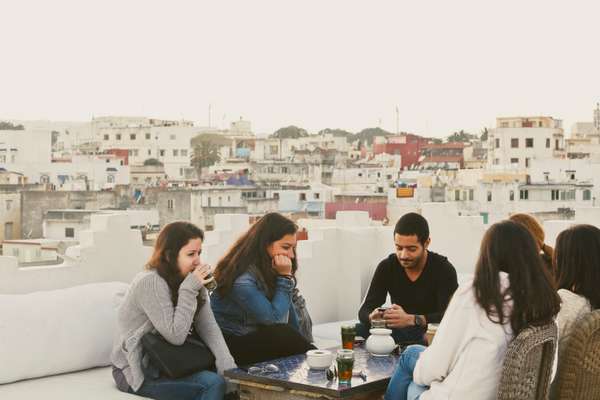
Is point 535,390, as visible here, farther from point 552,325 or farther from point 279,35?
point 279,35

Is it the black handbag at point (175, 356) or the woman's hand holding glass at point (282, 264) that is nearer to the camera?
the black handbag at point (175, 356)

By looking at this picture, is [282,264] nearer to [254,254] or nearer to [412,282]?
[254,254]

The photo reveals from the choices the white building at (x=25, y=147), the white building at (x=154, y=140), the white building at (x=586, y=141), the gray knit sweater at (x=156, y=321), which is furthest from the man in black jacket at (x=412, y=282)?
the white building at (x=154, y=140)

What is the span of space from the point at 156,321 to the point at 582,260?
69.5 inches

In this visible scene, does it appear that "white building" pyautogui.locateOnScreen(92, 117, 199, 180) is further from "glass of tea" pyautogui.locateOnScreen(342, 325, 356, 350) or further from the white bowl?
the white bowl

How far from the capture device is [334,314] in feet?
25.0

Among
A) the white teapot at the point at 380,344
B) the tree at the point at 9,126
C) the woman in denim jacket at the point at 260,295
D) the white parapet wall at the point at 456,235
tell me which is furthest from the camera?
the tree at the point at 9,126

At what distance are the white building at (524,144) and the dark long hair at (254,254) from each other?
48462 mm

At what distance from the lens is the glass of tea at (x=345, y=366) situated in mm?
3684

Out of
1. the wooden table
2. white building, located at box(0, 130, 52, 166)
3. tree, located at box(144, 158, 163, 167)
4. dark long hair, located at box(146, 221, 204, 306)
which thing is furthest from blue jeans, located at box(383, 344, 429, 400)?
tree, located at box(144, 158, 163, 167)

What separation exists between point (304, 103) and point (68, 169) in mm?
11801

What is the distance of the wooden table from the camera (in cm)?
366

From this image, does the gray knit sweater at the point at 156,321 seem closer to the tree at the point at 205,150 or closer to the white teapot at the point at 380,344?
the white teapot at the point at 380,344

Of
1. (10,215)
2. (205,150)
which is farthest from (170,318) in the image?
(205,150)
